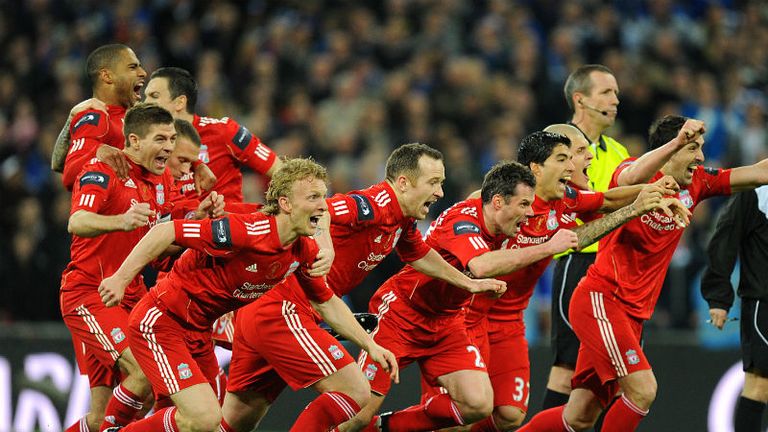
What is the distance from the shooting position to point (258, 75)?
570 inches

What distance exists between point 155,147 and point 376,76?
7.04 meters

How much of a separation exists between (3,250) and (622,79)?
6.87m

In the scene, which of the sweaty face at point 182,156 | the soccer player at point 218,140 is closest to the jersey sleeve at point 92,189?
the sweaty face at point 182,156

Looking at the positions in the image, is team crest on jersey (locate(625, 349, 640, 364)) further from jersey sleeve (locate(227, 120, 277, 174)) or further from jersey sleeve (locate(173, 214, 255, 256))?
jersey sleeve (locate(227, 120, 277, 174))

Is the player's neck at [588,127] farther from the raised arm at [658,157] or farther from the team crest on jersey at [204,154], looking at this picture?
the team crest on jersey at [204,154]

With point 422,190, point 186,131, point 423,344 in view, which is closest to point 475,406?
point 423,344

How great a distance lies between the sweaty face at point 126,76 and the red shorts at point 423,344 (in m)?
Result: 2.22

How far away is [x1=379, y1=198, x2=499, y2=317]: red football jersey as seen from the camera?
7.86 m

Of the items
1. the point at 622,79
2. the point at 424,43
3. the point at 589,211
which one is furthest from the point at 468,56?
the point at 589,211

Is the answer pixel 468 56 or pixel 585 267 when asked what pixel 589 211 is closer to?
pixel 585 267

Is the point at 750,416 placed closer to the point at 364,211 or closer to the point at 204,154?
the point at 364,211

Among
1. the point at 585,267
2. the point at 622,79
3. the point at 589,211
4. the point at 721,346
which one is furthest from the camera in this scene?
the point at 622,79

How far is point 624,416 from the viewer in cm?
801

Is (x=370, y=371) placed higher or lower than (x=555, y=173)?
lower
